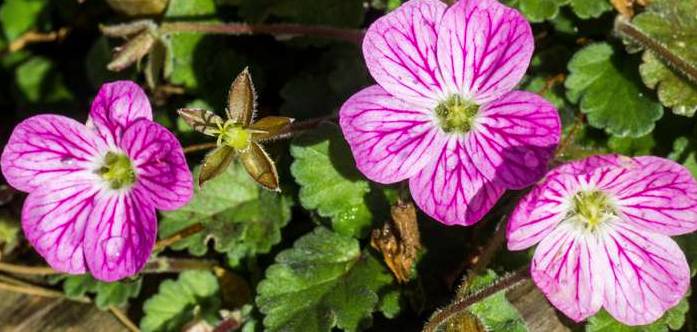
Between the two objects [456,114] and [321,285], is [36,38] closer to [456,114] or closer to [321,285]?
[321,285]

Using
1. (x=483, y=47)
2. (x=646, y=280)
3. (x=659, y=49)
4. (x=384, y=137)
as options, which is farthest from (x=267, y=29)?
(x=646, y=280)

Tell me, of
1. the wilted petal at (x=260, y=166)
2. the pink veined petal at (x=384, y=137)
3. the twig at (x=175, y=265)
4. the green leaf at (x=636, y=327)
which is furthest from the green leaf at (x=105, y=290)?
the green leaf at (x=636, y=327)

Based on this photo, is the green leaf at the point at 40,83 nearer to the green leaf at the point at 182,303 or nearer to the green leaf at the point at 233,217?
the green leaf at the point at 233,217

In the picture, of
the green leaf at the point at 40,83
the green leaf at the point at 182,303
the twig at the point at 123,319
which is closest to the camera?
the green leaf at the point at 182,303

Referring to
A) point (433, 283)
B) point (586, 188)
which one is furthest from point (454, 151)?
point (433, 283)

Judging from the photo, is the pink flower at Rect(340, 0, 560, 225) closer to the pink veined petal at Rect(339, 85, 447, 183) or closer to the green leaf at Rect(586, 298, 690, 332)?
the pink veined petal at Rect(339, 85, 447, 183)

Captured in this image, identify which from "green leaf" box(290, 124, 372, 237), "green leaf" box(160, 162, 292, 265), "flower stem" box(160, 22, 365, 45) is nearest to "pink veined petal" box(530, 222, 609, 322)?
"green leaf" box(290, 124, 372, 237)
